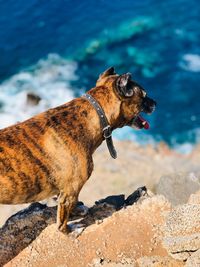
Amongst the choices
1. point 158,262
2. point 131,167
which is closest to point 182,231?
point 158,262

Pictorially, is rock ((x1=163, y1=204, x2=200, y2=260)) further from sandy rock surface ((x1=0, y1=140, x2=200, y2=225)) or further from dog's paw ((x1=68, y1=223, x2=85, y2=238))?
sandy rock surface ((x1=0, y1=140, x2=200, y2=225))

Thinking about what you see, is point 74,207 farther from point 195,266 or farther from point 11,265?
point 195,266

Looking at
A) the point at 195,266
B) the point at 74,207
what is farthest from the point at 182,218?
the point at 74,207

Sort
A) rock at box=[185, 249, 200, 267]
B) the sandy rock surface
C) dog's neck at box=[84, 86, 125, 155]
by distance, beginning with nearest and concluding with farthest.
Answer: rock at box=[185, 249, 200, 267]
dog's neck at box=[84, 86, 125, 155]
the sandy rock surface

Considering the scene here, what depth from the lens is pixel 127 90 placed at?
7.24 m

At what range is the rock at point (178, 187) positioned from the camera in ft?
33.7

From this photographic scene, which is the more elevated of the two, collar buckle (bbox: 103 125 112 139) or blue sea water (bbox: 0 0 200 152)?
blue sea water (bbox: 0 0 200 152)

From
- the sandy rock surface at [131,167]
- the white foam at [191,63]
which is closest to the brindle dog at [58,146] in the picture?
the sandy rock surface at [131,167]

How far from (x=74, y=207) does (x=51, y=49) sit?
14.1 m

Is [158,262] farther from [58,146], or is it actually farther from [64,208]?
[58,146]

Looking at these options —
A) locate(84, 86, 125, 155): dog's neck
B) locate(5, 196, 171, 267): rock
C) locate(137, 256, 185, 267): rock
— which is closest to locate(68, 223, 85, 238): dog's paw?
locate(5, 196, 171, 267): rock

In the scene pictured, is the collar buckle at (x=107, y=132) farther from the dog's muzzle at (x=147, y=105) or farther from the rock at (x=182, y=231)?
the rock at (x=182, y=231)

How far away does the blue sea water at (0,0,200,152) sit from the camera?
17.5 metres

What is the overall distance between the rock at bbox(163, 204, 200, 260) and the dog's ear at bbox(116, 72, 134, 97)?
2.14 metres
